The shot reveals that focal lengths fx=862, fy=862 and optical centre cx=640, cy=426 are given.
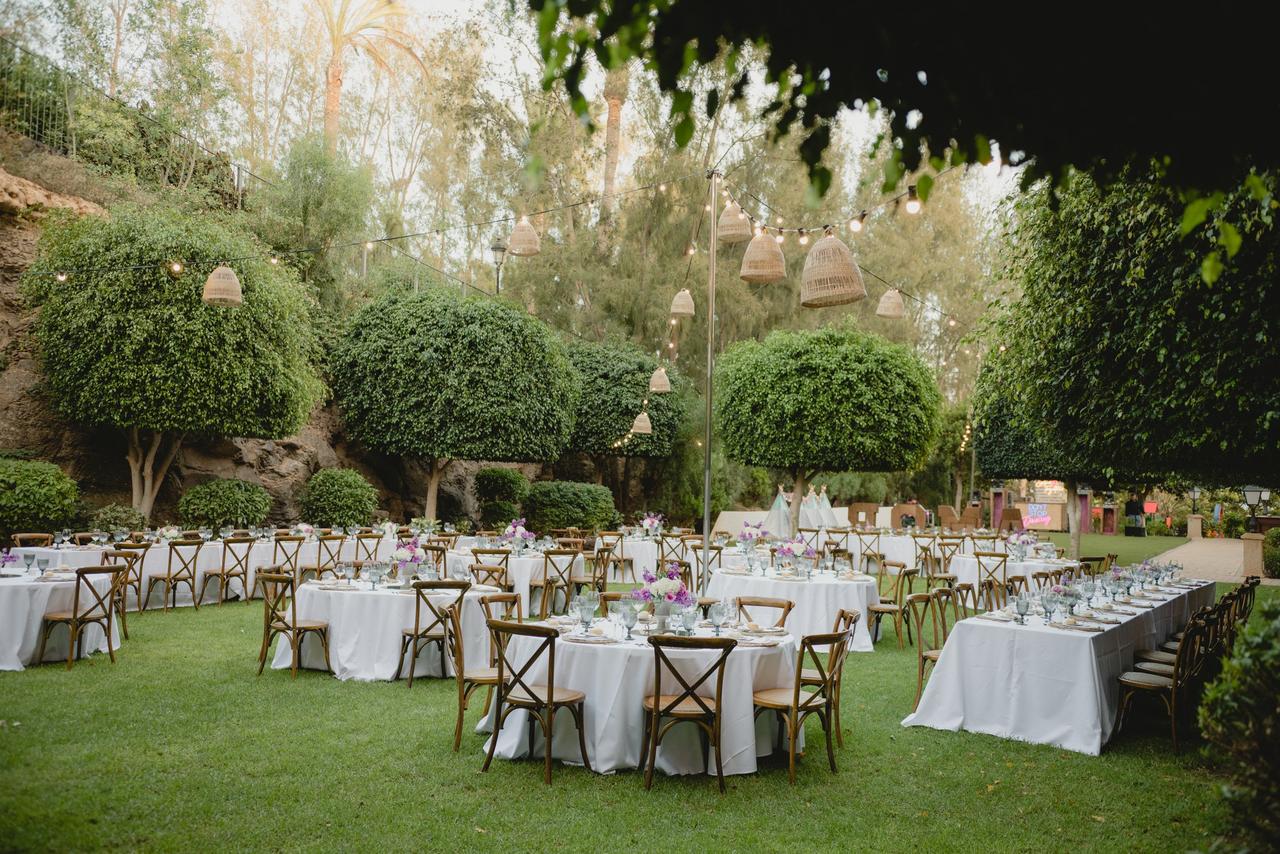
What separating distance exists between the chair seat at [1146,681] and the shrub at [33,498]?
1285 cm

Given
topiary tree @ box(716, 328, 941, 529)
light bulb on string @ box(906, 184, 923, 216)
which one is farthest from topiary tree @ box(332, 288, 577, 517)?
light bulb on string @ box(906, 184, 923, 216)

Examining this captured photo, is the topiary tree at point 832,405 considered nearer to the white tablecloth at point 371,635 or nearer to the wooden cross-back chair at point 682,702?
the white tablecloth at point 371,635

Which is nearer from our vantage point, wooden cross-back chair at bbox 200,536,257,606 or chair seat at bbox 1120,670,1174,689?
chair seat at bbox 1120,670,1174,689

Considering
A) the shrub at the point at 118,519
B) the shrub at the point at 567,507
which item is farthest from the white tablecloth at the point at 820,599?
the shrub at the point at 567,507

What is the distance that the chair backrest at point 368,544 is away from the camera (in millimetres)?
12547

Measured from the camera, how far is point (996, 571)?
40.9 ft

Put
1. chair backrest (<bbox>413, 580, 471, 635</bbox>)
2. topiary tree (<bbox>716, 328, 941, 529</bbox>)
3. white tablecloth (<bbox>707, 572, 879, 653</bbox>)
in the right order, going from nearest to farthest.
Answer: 1. chair backrest (<bbox>413, 580, 471, 635</bbox>)
2. white tablecloth (<bbox>707, 572, 879, 653</bbox>)
3. topiary tree (<bbox>716, 328, 941, 529</bbox>)

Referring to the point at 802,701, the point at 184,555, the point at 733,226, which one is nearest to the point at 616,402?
the point at 184,555

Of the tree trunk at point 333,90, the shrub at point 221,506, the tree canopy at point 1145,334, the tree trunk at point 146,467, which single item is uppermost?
the tree trunk at point 333,90

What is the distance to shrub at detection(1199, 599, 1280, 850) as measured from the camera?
250 centimetres

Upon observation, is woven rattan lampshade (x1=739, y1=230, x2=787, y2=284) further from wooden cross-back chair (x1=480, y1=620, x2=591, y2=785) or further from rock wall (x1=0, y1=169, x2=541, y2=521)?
rock wall (x1=0, y1=169, x2=541, y2=521)

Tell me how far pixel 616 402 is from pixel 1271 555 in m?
14.1

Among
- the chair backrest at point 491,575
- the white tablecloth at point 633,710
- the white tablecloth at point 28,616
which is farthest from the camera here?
the chair backrest at point 491,575

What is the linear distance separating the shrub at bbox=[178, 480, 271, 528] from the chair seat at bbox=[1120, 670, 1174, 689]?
12.2 meters
